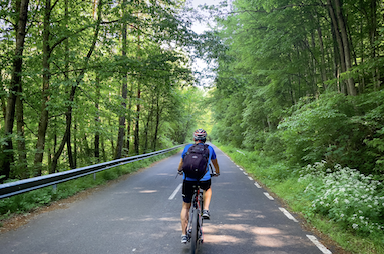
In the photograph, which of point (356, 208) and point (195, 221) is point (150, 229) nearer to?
point (195, 221)

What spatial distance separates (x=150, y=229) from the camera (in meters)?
4.45

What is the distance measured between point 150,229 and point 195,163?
79.9 inches

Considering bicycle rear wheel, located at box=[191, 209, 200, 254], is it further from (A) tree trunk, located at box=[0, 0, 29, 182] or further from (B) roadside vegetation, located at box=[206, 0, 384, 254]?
(A) tree trunk, located at box=[0, 0, 29, 182]

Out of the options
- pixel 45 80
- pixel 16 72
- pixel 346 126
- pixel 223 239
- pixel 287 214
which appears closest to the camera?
pixel 223 239

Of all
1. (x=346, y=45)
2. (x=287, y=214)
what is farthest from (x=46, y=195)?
(x=346, y=45)

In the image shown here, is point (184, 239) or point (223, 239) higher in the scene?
point (184, 239)

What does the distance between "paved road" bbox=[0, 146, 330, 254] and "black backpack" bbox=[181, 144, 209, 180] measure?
1.31 metres

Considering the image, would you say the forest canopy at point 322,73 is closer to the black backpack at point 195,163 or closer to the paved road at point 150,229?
the paved road at point 150,229

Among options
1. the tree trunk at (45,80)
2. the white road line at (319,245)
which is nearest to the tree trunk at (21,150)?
the tree trunk at (45,80)

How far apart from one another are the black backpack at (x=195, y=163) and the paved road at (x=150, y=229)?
1.31 m

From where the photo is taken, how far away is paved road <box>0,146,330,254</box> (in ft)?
12.1

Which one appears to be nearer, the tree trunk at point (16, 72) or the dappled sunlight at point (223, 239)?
the dappled sunlight at point (223, 239)

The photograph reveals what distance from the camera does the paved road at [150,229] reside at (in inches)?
145

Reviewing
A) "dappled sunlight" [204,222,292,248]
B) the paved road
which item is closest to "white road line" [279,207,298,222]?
the paved road
